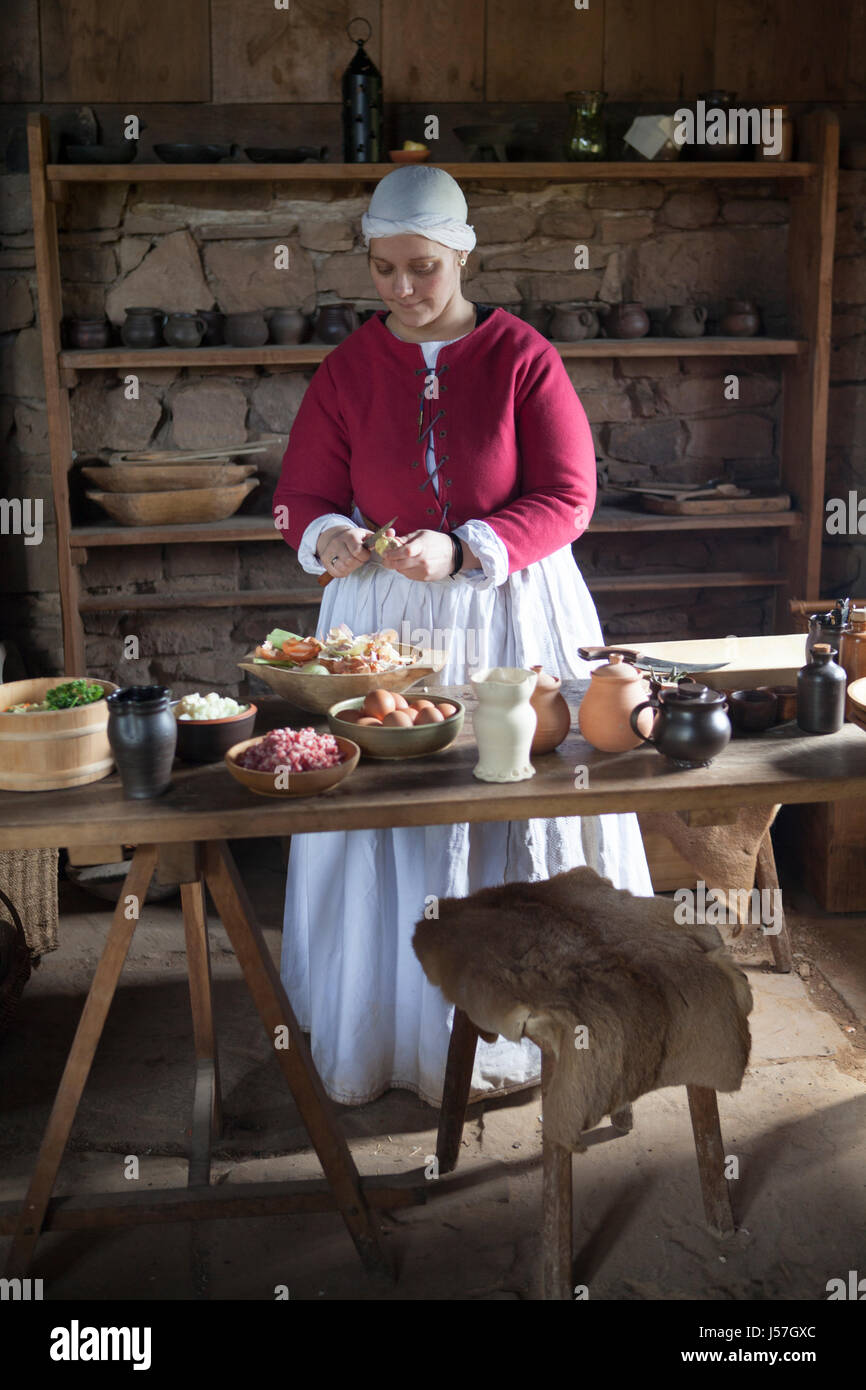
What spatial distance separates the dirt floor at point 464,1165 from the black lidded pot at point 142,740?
3.29ft

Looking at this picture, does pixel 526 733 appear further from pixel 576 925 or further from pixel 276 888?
pixel 276 888

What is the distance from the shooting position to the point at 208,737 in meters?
2.27

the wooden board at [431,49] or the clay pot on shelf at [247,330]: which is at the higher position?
the wooden board at [431,49]

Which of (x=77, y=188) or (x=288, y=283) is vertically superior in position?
(x=77, y=188)

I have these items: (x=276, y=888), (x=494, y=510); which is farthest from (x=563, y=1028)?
(x=276, y=888)

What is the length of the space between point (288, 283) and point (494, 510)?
1882 millimetres

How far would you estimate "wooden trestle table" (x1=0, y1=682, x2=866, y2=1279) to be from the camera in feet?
6.68

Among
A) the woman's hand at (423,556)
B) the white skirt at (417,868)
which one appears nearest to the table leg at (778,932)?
the white skirt at (417,868)

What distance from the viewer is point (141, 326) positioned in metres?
4.23

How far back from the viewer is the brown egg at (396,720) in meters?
2.26

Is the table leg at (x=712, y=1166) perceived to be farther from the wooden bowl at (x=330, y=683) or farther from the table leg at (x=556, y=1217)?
the wooden bowl at (x=330, y=683)

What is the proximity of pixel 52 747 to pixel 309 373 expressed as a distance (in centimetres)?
273

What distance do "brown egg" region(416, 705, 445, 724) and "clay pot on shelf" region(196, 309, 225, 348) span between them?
2.43 m

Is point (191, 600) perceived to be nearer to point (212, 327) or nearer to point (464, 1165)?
point (212, 327)
